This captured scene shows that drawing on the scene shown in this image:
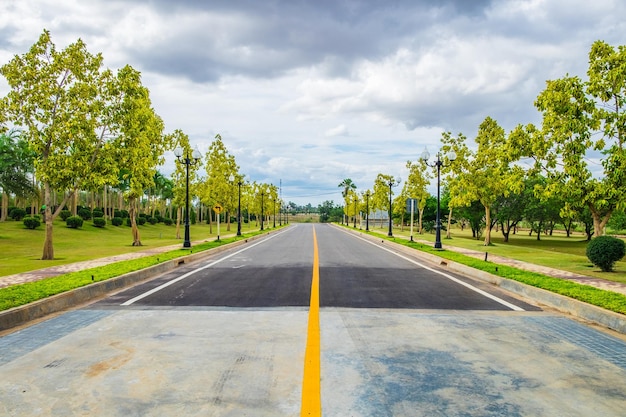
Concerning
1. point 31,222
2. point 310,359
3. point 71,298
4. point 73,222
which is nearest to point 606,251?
point 310,359

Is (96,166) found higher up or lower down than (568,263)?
higher up

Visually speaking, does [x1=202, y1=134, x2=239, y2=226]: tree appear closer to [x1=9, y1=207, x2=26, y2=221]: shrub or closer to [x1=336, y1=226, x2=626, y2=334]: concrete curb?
[x1=9, y1=207, x2=26, y2=221]: shrub

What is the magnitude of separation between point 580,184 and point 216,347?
49.3 feet

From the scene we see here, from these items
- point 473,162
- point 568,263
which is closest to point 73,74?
point 568,263

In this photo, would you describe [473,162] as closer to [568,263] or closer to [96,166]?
[568,263]

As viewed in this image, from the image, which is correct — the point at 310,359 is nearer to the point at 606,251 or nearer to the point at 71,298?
the point at 71,298

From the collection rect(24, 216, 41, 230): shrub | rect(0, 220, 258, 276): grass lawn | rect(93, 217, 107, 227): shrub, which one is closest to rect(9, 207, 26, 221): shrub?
rect(0, 220, 258, 276): grass lawn

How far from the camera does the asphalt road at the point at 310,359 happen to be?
3.90 metres

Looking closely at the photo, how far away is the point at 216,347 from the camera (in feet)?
18.3

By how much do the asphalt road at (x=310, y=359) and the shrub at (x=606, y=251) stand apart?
6.88 m

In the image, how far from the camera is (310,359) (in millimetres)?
5043

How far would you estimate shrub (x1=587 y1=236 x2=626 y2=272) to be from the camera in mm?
14023

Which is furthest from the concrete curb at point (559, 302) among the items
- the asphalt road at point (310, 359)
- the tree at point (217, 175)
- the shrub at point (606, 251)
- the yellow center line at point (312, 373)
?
the tree at point (217, 175)

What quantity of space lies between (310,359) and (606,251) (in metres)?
12.8
